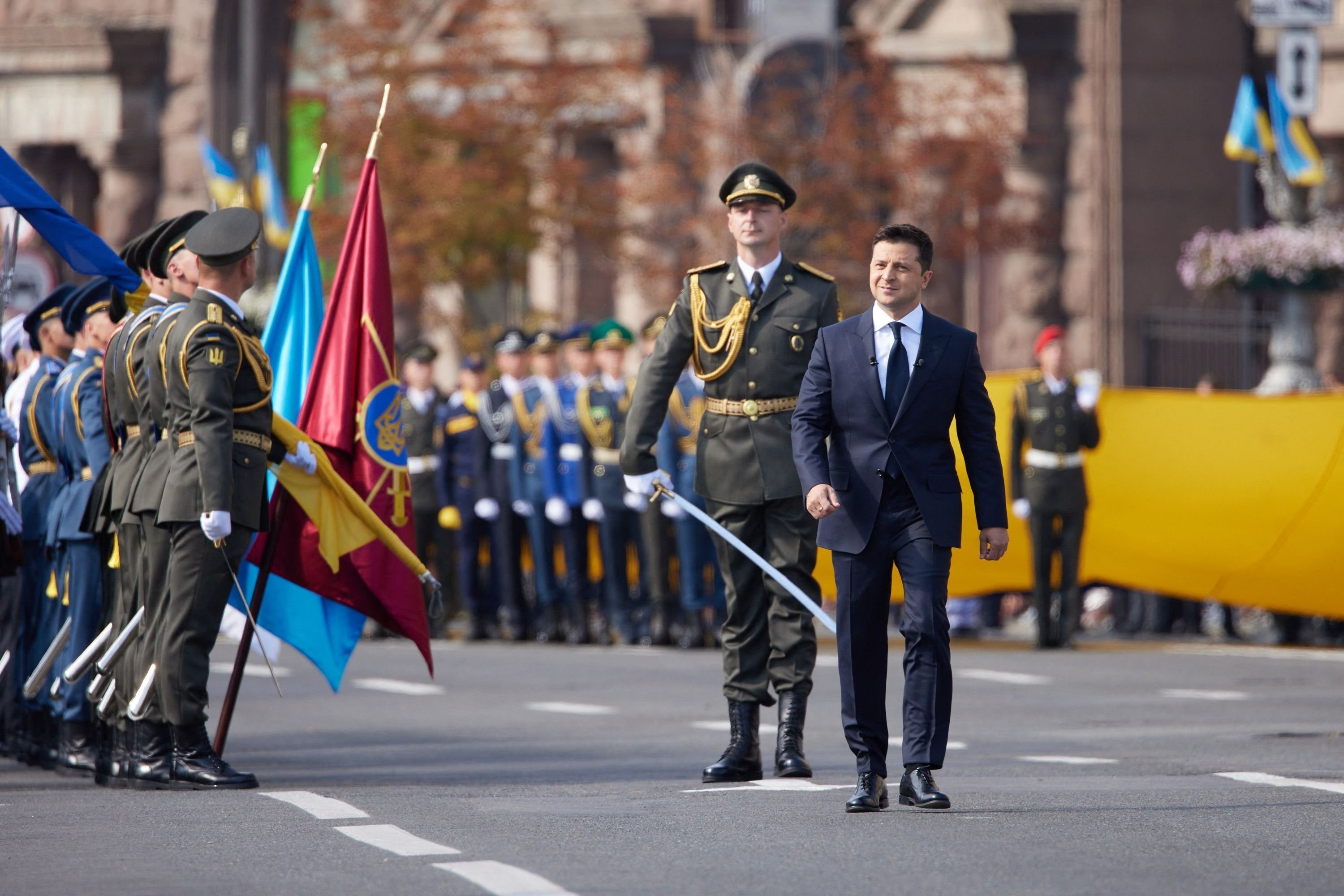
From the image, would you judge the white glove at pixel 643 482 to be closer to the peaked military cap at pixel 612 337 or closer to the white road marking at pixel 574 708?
the white road marking at pixel 574 708

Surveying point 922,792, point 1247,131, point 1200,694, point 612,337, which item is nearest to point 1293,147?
point 1247,131

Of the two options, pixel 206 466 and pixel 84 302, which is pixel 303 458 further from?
pixel 84 302

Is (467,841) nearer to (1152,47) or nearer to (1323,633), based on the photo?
(1323,633)

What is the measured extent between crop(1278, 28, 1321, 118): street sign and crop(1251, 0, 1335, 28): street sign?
29cm

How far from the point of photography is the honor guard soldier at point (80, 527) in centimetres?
1005

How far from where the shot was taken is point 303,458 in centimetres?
948

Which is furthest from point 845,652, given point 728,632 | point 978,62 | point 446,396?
point 978,62

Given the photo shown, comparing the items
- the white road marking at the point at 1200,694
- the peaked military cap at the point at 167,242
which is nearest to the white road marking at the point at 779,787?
the peaked military cap at the point at 167,242

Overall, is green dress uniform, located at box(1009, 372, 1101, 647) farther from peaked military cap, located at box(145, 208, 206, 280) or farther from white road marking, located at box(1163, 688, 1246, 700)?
peaked military cap, located at box(145, 208, 206, 280)

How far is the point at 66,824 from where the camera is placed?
7.98 metres

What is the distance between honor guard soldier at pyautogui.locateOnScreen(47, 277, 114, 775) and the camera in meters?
10.1

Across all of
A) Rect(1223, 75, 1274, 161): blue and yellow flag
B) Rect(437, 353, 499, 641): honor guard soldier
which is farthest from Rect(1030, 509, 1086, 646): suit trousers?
Rect(1223, 75, 1274, 161): blue and yellow flag

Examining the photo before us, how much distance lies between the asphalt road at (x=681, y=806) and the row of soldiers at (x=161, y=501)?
25cm

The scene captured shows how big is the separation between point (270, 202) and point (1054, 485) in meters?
13.5
